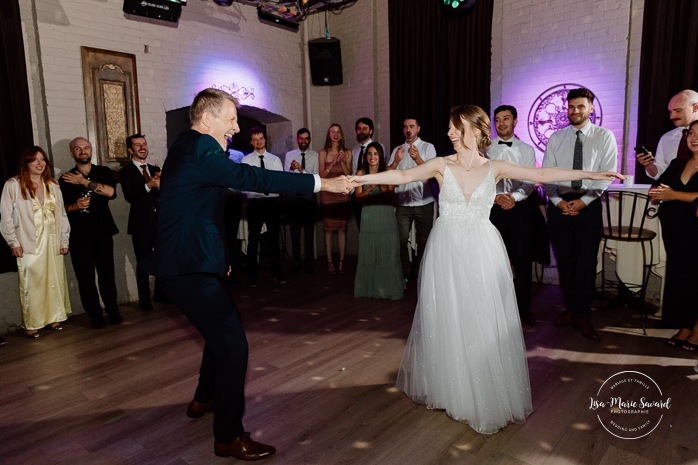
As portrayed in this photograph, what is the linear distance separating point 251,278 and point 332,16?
13.4ft

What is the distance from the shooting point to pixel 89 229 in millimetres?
4422

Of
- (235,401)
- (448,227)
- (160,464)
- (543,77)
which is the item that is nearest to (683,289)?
(448,227)

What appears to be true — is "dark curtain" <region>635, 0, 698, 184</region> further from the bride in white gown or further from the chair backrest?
the bride in white gown

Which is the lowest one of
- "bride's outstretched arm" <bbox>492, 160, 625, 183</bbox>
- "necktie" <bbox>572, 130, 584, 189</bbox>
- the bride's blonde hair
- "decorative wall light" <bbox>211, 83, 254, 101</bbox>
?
"bride's outstretched arm" <bbox>492, 160, 625, 183</bbox>

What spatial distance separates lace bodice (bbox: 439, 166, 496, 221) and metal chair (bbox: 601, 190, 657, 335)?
151 cm

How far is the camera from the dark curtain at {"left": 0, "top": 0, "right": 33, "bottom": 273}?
4233 millimetres

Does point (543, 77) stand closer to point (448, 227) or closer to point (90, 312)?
point (448, 227)

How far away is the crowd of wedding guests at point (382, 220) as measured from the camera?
375cm

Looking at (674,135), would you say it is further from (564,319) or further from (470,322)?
(470,322)

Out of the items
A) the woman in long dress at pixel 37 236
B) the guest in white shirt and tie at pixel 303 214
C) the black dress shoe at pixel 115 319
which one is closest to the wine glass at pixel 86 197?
the woman in long dress at pixel 37 236

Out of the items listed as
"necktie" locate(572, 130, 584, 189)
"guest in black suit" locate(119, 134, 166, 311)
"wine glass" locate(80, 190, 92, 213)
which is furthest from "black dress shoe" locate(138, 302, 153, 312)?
"necktie" locate(572, 130, 584, 189)

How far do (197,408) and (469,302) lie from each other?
5.23 feet

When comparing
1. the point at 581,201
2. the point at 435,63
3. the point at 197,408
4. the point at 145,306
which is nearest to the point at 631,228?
the point at 581,201

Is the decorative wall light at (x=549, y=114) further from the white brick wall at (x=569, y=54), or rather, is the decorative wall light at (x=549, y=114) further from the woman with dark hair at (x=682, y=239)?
the woman with dark hair at (x=682, y=239)
